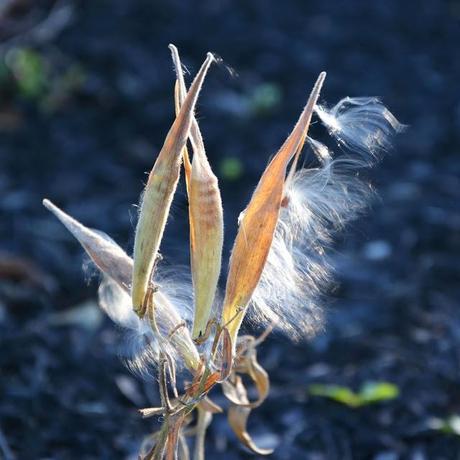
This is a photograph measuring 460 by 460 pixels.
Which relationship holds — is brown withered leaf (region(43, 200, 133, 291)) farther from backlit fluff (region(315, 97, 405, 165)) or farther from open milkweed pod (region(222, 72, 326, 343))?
backlit fluff (region(315, 97, 405, 165))

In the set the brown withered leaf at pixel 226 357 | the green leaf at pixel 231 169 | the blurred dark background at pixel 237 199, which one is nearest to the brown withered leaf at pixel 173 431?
the brown withered leaf at pixel 226 357

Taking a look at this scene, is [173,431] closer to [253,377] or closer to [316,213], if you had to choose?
[253,377]

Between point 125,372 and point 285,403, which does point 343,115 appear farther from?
point 125,372

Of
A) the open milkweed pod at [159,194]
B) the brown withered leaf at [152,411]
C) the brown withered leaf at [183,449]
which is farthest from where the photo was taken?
the brown withered leaf at [183,449]

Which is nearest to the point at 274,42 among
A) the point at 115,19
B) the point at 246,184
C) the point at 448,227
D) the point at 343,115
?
the point at 115,19

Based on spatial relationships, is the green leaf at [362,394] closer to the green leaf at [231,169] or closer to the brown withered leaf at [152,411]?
the brown withered leaf at [152,411]

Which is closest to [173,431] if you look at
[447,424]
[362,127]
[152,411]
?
[152,411]

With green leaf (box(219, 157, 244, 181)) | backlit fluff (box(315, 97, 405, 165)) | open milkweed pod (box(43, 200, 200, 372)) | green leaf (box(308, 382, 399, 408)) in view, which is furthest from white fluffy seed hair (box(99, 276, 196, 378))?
green leaf (box(219, 157, 244, 181))
